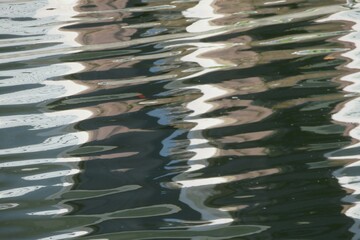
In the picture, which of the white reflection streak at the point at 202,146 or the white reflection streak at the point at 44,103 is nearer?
the white reflection streak at the point at 202,146

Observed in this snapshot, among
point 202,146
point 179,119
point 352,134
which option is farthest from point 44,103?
point 352,134

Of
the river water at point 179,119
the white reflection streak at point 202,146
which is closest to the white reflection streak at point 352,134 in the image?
the river water at point 179,119

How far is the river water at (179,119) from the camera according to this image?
2.99m

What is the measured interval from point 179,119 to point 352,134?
683 millimetres

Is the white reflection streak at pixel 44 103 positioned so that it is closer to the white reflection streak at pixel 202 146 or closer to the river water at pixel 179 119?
the river water at pixel 179 119

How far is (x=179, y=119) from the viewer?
3.81 metres

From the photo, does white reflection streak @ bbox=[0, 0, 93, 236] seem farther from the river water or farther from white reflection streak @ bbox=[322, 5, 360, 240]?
white reflection streak @ bbox=[322, 5, 360, 240]

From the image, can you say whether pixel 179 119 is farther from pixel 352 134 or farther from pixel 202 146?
pixel 352 134

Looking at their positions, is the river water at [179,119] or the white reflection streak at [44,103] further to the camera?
the white reflection streak at [44,103]

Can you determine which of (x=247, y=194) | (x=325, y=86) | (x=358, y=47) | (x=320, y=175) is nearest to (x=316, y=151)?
(x=320, y=175)

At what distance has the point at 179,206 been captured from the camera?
9.99 feet

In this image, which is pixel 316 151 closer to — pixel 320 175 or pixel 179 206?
pixel 320 175

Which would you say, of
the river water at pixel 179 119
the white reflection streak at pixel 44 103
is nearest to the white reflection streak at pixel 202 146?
the river water at pixel 179 119

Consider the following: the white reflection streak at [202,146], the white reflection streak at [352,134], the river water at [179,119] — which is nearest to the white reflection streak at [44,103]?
the river water at [179,119]
